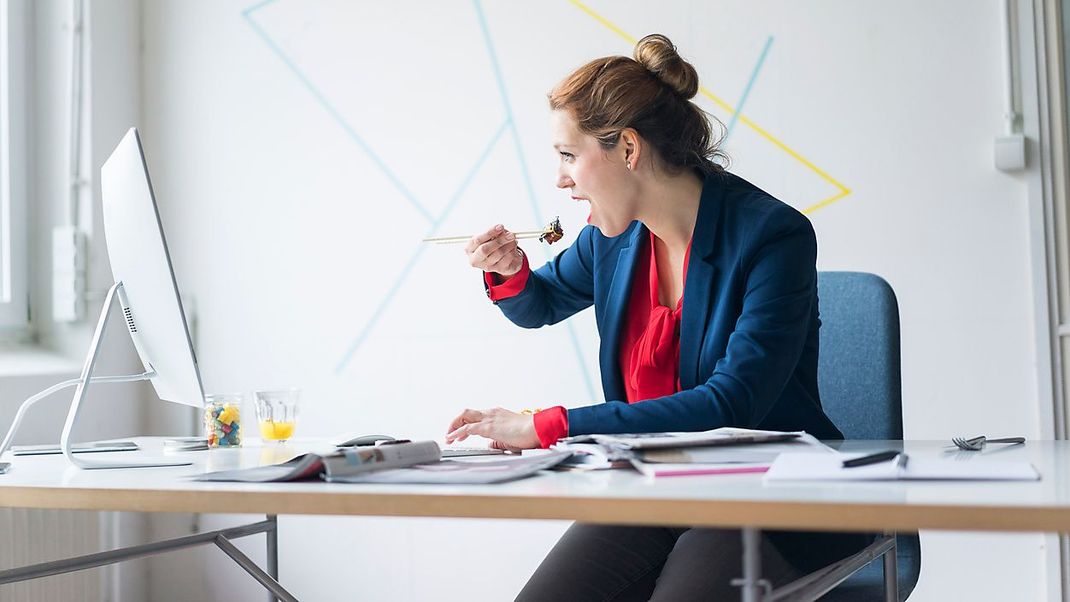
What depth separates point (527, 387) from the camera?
2529 millimetres

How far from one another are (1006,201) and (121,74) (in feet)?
7.50

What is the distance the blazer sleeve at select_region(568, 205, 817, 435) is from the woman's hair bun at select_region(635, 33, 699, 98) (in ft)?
0.93

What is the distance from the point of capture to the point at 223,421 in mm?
1547

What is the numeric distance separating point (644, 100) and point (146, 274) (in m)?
0.78

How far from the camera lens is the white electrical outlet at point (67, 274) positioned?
2.61 metres

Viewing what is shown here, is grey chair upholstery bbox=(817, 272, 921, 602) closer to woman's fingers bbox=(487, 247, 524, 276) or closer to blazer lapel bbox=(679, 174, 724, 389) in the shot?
blazer lapel bbox=(679, 174, 724, 389)

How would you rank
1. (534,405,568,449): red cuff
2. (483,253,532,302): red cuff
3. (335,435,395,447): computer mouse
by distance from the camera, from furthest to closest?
1. (483,253,532,302): red cuff
2. (335,435,395,447): computer mouse
3. (534,405,568,449): red cuff

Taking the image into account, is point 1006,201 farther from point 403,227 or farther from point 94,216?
point 94,216

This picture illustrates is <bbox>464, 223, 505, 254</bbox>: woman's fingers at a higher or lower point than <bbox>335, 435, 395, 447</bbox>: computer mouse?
higher

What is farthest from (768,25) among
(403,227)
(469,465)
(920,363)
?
(469,465)

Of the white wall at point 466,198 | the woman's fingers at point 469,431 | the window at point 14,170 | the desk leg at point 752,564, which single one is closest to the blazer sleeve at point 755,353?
the woman's fingers at point 469,431

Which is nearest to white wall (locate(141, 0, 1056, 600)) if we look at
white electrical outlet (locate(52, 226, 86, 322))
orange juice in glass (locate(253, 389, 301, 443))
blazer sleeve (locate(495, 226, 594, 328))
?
white electrical outlet (locate(52, 226, 86, 322))

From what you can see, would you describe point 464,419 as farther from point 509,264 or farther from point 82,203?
point 82,203

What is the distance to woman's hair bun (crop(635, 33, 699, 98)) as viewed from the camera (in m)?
1.59
